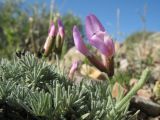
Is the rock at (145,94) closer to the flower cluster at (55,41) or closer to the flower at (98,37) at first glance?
the flower cluster at (55,41)

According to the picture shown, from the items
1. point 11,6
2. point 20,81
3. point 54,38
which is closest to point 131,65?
point 54,38

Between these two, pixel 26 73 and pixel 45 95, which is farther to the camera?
pixel 26 73

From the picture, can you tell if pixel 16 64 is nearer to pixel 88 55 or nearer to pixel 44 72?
pixel 44 72

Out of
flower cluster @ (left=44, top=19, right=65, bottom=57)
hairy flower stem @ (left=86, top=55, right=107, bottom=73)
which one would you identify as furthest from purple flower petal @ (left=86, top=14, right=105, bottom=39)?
flower cluster @ (left=44, top=19, right=65, bottom=57)

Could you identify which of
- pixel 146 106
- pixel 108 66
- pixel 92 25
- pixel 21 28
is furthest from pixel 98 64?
pixel 21 28

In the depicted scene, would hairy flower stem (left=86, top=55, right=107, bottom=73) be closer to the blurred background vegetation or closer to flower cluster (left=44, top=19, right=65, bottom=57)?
flower cluster (left=44, top=19, right=65, bottom=57)

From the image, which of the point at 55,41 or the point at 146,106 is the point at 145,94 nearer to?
the point at 146,106

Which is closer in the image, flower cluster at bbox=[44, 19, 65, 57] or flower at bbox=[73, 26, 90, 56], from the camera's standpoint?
flower at bbox=[73, 26, 90, 56]
